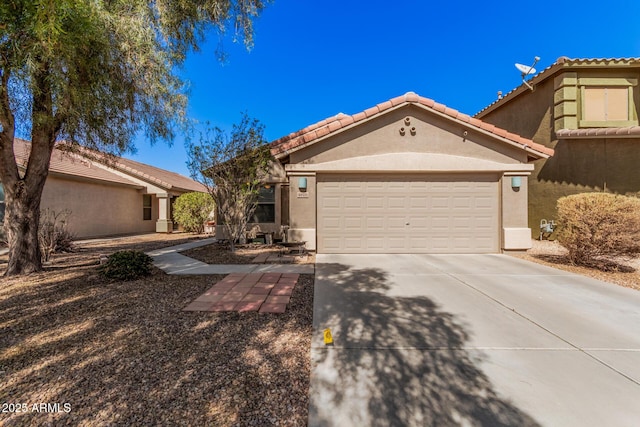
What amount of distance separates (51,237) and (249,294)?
719 centimetres

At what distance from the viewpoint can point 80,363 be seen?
2.78 m

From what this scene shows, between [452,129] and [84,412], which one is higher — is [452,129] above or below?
above

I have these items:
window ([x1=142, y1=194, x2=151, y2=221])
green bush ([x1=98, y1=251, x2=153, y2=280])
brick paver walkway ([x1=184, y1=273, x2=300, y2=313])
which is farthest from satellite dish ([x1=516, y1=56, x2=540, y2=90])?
window ([x1=142, y1=194, x2=151, y2=221])

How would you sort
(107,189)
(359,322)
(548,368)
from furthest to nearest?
(107,189) < (359,322) < (548,368)

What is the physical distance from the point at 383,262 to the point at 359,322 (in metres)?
3.92

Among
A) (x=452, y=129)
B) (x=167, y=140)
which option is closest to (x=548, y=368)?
(x=452, y=129)

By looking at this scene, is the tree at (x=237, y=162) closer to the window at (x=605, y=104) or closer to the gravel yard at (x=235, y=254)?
the gravel yard at (x=235, y=254)

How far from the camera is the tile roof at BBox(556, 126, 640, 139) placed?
9617 millimetres

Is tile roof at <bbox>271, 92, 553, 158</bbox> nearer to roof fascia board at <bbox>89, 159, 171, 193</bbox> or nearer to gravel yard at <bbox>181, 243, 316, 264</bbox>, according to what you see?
gravel yard at <bbox>181, 243, 316, 264</bbox>

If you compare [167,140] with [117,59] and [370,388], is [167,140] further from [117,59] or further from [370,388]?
[370,388]

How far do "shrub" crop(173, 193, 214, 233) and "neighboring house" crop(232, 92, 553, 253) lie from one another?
8705mm

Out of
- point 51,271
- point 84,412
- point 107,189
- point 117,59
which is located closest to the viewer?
point 84,412

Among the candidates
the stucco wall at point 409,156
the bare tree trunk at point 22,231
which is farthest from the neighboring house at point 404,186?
the bare tree trunk at point 22,231

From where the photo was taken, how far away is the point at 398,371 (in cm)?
269
